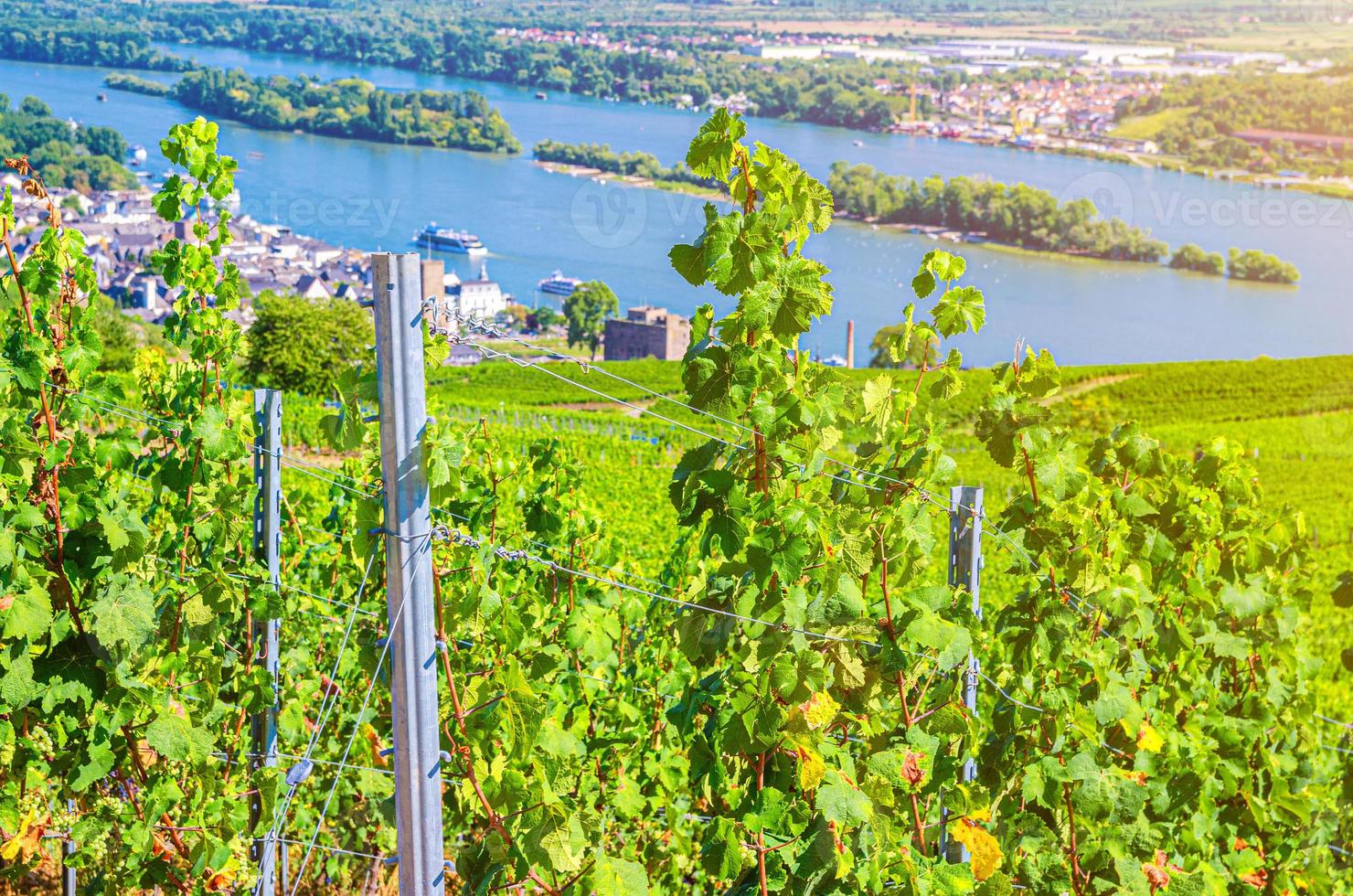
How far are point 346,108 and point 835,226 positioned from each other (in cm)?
3696

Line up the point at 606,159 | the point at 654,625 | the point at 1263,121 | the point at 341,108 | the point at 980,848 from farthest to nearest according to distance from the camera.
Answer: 1. the point at 1263,121
2. the point at 606,159
3. the point at 341,108
4. the point at 654,625
5. the point at 980,848

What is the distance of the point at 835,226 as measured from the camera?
94188mm

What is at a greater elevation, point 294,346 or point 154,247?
point 154,247

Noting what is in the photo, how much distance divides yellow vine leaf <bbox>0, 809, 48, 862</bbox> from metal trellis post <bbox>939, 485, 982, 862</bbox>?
2.07 metres

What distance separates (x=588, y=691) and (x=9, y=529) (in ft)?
5.82

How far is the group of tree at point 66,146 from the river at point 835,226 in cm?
1002

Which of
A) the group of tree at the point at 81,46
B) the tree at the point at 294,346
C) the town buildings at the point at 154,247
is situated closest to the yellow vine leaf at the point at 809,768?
the tree at the point at 294,346

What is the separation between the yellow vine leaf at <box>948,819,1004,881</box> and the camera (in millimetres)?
2602

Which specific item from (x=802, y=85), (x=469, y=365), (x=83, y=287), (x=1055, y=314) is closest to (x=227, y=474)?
(x=83, y=287)

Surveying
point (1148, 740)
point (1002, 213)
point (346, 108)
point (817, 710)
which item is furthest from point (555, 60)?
point (817, 710)

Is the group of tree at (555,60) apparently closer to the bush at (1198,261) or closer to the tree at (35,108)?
the bush at (1198,261)

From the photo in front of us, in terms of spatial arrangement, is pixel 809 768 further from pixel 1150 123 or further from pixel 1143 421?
pixel 1150 123

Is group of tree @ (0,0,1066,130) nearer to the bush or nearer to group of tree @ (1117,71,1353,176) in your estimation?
group of tree @ (1117,71,1353,176)

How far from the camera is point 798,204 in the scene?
7.39 ft
